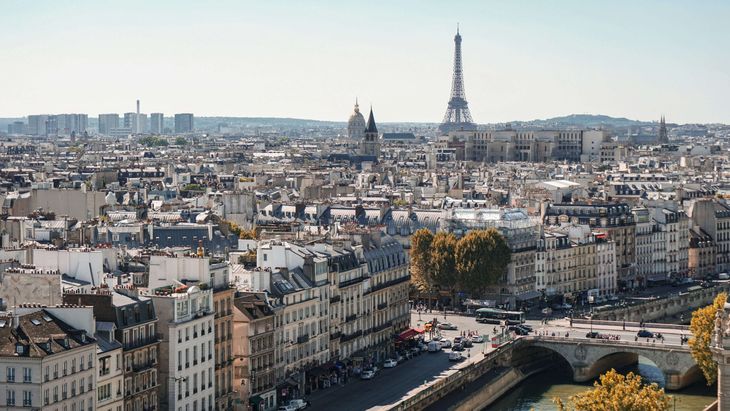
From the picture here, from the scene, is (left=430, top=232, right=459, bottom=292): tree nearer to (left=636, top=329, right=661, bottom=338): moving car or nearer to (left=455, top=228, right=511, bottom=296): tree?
(left=455, top=228, right=511, bottom=296): tree

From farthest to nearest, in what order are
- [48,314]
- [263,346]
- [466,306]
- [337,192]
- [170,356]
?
[337,192]
[466,306]
[263,346]
[170,356]
[48,314]

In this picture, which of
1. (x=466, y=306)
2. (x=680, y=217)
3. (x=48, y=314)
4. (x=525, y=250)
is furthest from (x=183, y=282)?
(x=680, y=217)

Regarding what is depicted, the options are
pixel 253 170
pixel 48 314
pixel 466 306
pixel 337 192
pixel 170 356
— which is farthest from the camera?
pixel 253 170

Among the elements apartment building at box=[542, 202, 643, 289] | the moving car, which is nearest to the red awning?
the moving car

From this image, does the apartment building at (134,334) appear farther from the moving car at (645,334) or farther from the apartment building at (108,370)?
the moving car at (645,334)

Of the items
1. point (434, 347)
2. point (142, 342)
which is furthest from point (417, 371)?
point (142, 342)

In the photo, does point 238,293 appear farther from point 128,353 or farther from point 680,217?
point 680,217

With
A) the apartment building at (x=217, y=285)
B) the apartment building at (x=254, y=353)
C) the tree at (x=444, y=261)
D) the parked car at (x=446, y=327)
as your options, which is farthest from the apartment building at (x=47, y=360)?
the tree at (x=444, y=261)
